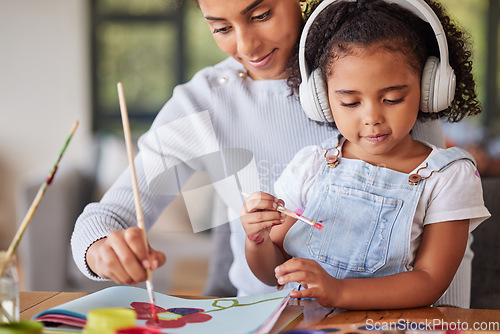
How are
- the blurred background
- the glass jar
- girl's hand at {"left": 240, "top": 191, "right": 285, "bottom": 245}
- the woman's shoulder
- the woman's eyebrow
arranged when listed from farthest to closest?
the blurred background < the woman's shoulder < the woman's eyebrow < girl's hand at {"left": 240, "top": 191, "right": 285, "bottom": 245} < the glass jar

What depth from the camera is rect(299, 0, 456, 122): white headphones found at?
918 millimetres

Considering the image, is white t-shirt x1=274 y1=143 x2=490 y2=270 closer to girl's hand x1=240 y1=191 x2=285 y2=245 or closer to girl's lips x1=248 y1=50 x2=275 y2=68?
girl's hand x1=240 y1=191 x2=285 y2=245

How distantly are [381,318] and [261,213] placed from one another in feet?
0.73

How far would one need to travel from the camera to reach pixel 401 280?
35.1 inches

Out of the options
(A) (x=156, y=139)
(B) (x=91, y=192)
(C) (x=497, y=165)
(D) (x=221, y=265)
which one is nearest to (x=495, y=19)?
(C) (x=497, y=165)

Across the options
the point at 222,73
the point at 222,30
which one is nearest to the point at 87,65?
the point at 222,73

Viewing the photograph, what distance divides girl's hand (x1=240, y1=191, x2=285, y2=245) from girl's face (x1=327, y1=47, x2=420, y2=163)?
0.57 ft

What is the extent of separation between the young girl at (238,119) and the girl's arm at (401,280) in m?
0.22

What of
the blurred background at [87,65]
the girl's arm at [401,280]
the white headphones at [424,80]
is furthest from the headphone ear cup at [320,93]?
the blurred background at [87,65]

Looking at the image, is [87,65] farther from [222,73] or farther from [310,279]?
[310,279]

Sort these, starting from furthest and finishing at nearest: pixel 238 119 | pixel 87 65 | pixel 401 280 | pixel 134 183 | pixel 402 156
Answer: pixel 87 65 → pixel 238 119 → pixel 402 156 → pixel 401 280 → pixel 134 183

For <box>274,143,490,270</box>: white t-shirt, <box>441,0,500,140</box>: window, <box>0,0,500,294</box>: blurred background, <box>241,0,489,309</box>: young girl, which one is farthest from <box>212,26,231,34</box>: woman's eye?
<box>441,0,500,140</box>: window

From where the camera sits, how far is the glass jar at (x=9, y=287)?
751mm

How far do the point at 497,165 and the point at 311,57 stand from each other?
3.69 m
